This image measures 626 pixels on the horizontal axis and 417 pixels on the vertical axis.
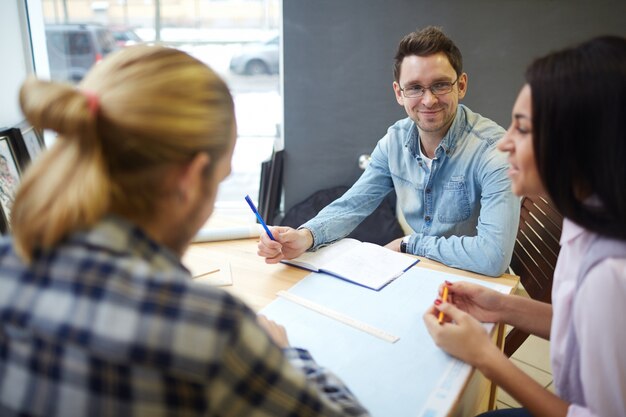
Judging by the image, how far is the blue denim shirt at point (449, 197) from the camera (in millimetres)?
1381

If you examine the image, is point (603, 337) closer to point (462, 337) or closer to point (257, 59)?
point (462, 337)

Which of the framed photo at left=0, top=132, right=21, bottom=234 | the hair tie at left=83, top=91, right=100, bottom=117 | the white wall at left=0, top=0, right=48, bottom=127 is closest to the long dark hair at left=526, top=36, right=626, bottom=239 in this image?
the hair tie at left=83, top=91, right=100, bottom=117

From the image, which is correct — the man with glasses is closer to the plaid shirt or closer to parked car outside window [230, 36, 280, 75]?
the plaid shirt

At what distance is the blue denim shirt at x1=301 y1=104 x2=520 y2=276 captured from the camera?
1.38m

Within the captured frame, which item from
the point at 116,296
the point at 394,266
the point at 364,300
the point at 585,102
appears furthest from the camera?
the point at 394,266

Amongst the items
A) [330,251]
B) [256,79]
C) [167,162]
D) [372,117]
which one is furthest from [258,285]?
[256,79]

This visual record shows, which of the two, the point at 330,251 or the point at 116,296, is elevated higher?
the point at 116,296

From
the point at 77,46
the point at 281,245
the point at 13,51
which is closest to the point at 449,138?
the point at 281,245

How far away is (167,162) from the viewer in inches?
23.3

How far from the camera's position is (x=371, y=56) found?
2.58 metres

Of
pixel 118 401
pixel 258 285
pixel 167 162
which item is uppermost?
pixel 167 162

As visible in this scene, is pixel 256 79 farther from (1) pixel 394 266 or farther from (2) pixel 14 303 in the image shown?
(2) pixel 14 303

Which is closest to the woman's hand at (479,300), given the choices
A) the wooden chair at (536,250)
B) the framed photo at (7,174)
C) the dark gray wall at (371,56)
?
the wooden chair at (536,250)

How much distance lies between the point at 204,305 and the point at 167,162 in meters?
0.17
